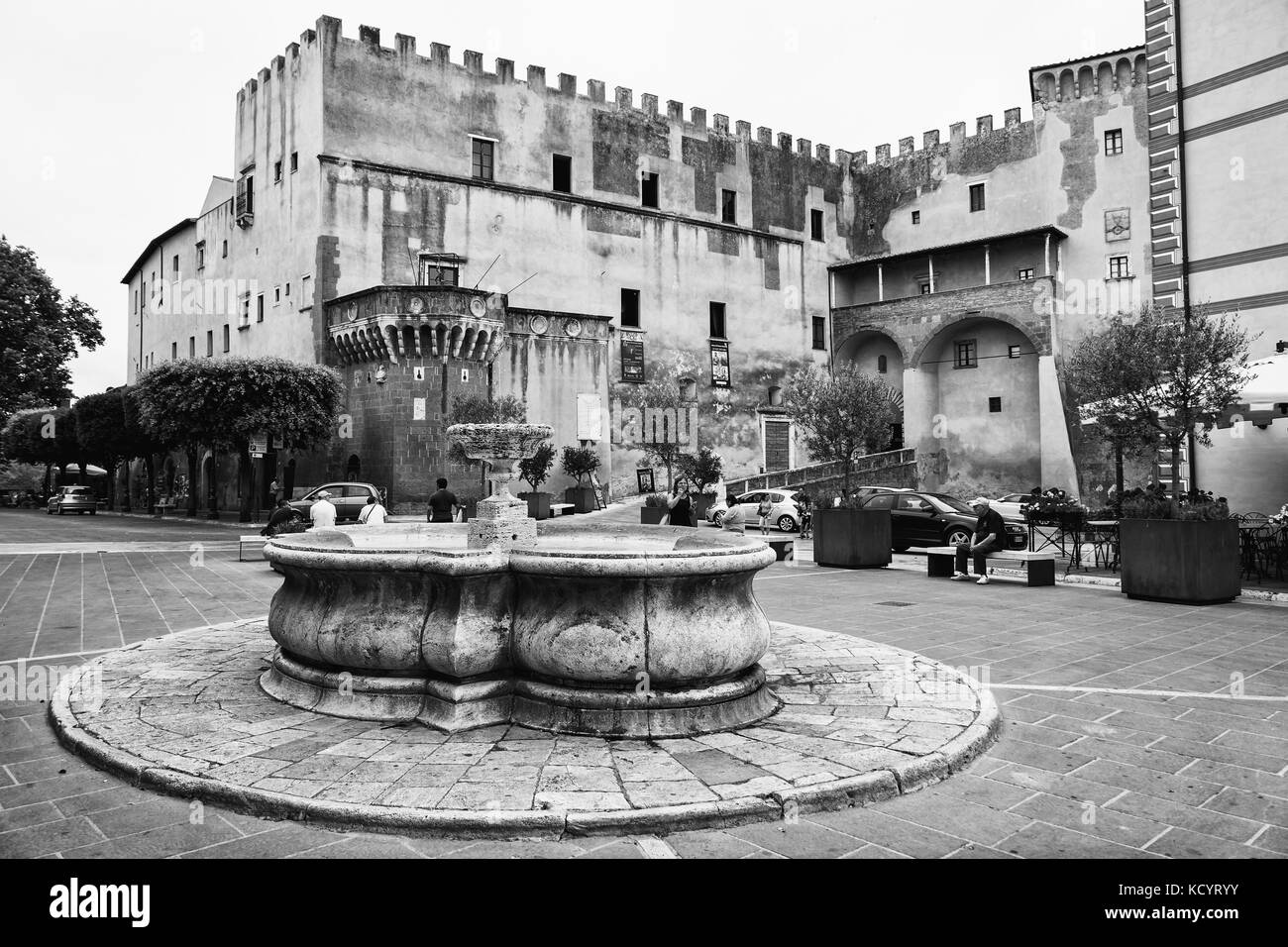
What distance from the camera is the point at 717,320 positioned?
3906 cm

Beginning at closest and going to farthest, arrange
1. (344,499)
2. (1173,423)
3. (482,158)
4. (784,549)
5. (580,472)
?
(1173,423), (784,549), (344,499), (580,472), (482,158)

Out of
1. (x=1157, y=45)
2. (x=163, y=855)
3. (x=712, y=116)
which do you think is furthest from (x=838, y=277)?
(x=163, y=855)

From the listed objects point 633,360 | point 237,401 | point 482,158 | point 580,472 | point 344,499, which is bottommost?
point 344,499

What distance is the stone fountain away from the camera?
14.9 ft

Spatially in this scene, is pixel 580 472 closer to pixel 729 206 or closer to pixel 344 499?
pixel 344 499

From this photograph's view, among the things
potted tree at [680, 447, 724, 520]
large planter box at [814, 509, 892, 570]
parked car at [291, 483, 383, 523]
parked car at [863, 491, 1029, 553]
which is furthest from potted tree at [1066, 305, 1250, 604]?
potted tree at [680, 447, 724, 520]

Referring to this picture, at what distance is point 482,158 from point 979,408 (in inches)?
914

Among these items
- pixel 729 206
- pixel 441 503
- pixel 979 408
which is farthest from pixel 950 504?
pixel 729 206

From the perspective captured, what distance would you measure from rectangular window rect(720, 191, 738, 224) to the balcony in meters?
14.4

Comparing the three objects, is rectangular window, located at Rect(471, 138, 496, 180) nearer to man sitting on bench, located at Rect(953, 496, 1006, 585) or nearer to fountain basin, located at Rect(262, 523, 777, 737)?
man sitting on bench, located at Rect(953, 496, 1006, 585)

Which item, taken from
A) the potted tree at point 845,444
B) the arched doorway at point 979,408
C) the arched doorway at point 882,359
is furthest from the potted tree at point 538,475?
the arched doorway at point 979,408

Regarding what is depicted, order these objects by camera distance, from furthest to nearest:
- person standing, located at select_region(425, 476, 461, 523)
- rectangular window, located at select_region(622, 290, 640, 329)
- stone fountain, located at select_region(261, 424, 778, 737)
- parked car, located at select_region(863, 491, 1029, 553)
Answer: rectangular window, located at select_region(622, 290, 640, 329) → parked car, located at select_region(863, 491, 1029, 553) → person standing, located at select_region(425, 476, 461, 523) → stone fountain, located at select_region(261, 424, 778, 737)

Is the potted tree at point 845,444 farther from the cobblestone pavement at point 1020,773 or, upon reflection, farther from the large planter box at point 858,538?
the cobblestone pavement at point 1020,773

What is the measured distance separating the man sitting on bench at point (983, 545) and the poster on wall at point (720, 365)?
988 inches
